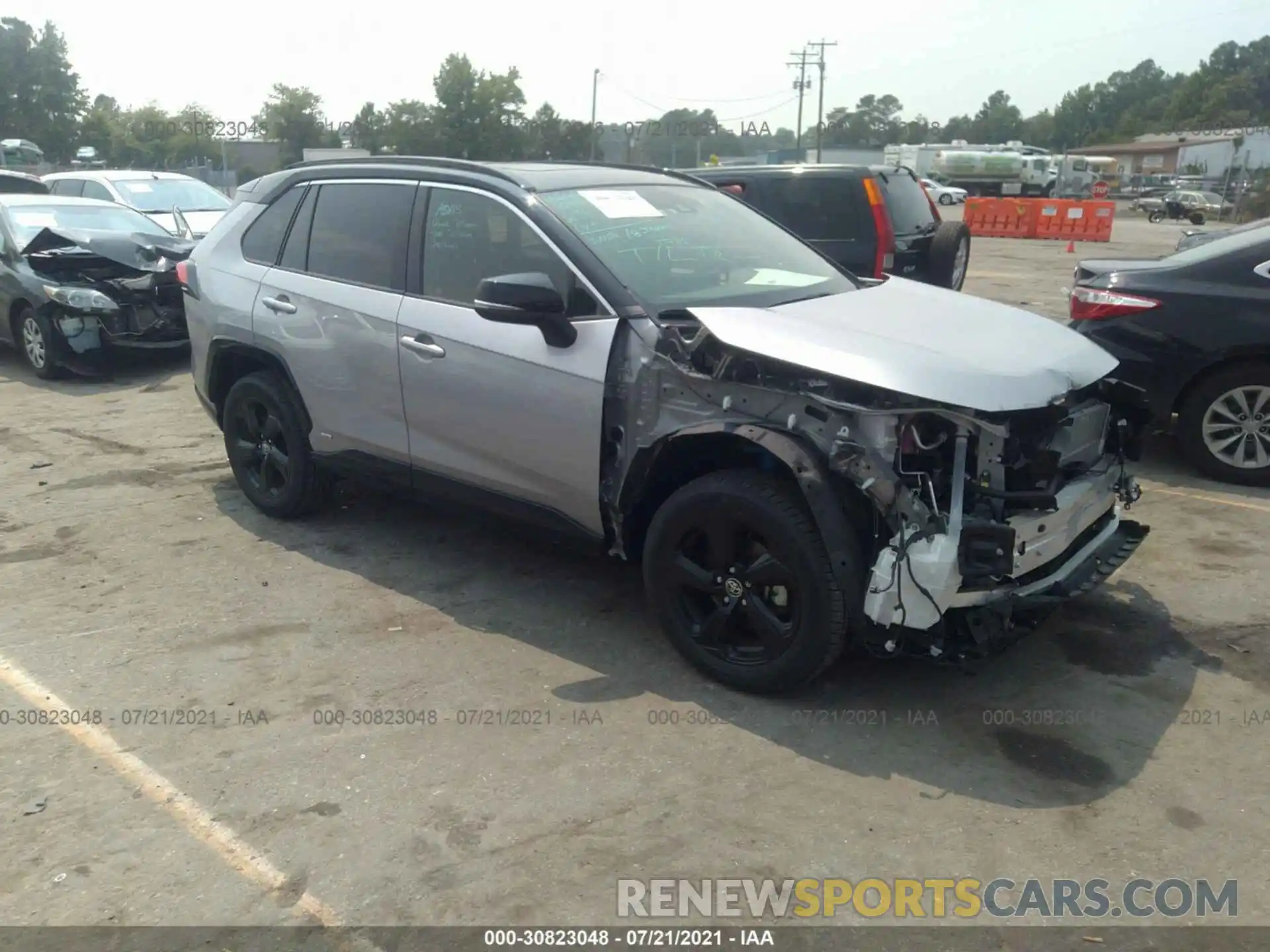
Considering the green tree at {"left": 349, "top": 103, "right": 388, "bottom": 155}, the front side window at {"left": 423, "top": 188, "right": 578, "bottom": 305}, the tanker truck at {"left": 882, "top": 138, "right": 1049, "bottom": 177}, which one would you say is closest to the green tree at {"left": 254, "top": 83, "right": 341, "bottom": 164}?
the green tree at {"left": 349, "top": 103, "right": 388, "bottom": 155}

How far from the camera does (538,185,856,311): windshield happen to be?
4152 mm

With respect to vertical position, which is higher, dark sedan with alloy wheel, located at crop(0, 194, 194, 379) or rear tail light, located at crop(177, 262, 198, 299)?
rear tail light, located at crop(177, 262, 198, 299)

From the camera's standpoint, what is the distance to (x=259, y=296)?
5328mm

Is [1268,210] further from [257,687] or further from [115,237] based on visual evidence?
[257,687]

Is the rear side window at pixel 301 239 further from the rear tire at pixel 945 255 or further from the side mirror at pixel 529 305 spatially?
the rear tire at pixel 945 255

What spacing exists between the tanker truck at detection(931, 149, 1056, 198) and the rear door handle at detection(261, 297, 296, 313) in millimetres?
55624

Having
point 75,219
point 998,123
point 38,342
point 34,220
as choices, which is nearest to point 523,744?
point 38,342

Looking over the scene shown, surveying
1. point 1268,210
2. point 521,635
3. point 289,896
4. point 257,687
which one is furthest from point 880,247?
point 1268,210

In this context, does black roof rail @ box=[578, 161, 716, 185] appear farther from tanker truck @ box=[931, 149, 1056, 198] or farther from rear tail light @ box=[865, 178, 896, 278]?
tanker truck @ box=[931, 149, 1056, 198]

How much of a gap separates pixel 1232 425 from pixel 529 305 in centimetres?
447

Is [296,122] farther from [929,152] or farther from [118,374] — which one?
[118,374]

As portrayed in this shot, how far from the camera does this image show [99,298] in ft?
31.2

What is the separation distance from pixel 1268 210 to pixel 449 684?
132 ft

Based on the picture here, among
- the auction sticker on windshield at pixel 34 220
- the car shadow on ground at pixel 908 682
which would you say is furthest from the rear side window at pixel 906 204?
the auction sticker on windshield at pixel 34 220
